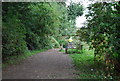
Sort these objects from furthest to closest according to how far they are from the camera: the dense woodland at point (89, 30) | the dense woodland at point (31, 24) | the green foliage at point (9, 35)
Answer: the dense woodland at point (31, 24) < the green foliage at point (9, 35) < the dense woodland at point (89, 30)

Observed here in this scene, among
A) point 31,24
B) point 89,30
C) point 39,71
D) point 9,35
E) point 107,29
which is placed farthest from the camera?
point 31,24

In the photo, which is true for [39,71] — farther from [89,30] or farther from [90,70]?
[89,30]

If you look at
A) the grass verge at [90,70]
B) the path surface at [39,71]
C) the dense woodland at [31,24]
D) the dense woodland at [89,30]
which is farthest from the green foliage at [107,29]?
the dense woodland at [31,24]

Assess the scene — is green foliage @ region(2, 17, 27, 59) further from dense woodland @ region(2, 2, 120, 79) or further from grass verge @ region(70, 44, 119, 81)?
grass verge @ region(70, 44, 119, 81)

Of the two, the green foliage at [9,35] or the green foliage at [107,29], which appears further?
the green foliage at [9,35]

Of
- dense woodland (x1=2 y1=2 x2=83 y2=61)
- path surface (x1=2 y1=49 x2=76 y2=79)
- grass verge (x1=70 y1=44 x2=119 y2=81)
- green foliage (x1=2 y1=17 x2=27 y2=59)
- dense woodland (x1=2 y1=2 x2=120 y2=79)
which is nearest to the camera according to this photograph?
dense woodland (x1=2 y1=2 x2=120 y2=79)

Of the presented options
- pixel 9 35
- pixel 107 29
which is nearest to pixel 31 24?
pixel 9 35

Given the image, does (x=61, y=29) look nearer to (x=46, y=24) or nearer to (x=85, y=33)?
(x=46, y=24)

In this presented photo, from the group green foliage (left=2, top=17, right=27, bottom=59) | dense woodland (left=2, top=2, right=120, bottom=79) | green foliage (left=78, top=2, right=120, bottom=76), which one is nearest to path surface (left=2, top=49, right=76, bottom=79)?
green foliage (left=2, top=17, right=27, bottom=59)

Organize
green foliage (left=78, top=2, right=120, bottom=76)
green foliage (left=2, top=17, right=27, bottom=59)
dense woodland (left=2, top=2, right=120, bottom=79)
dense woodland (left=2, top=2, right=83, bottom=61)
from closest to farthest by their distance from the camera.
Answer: green foliage (left=78, top=2, right=120, bottom=76)
dense woodland (left=2, top=2, right=120, bottom=79)
green foliage (left=2, top=17, right=27, bottom=59)
dense woodland (left=2, top=2, right=83, bottom=61)

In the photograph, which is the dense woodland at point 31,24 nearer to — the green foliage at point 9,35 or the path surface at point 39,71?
the green foliage at point 9,35

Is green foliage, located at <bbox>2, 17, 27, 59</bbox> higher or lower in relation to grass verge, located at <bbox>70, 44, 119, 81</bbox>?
higher

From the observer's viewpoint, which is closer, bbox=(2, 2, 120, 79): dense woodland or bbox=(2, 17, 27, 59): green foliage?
bbox=(2, 2, 120, 79): dense woodland

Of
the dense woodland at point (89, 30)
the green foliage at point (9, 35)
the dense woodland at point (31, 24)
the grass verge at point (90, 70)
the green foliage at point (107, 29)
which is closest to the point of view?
the green foliage at point (107, 29)
